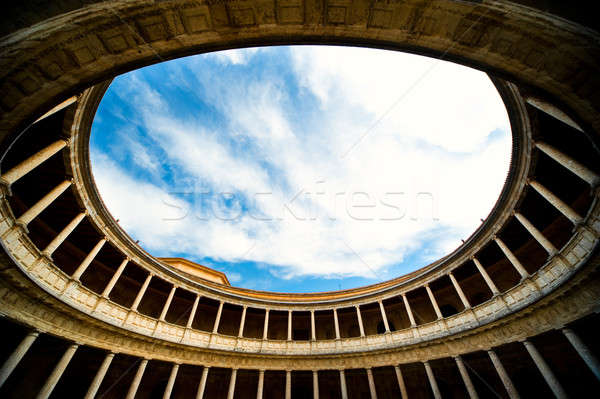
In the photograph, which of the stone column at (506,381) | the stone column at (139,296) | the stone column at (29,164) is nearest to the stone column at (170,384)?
the stone column at (139,296)

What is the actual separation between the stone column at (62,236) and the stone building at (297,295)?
0.07 metres

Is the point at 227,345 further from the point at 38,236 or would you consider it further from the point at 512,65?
the point at 512,65

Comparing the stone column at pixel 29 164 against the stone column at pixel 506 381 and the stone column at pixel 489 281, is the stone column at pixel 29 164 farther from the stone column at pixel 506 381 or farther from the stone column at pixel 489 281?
the stone column at pixel 489 281

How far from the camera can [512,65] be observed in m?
4.14

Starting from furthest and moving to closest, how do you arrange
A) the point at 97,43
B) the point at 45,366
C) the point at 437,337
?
the point at 437,337 → the point at 45,366 → the point at 97,43

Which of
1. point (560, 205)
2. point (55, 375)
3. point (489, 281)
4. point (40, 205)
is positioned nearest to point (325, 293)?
point (489, 281)

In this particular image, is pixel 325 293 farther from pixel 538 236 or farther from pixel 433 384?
pixel 538 236

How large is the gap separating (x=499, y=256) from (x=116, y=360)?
76.6ft

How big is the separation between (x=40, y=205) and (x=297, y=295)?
689 inches

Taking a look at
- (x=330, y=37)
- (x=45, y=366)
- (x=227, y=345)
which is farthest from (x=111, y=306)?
(x=330, y=37)

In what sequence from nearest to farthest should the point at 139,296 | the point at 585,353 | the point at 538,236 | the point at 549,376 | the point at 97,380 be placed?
the point at 585,353 < the point at 549,376 < the point at 97,380 < the point at 538,236 < the point at 139,296

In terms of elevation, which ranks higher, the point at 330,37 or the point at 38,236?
the point at 38,236

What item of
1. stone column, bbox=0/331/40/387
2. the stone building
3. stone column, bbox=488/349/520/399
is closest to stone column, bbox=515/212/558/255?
the stone building

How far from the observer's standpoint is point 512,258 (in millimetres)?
11906
